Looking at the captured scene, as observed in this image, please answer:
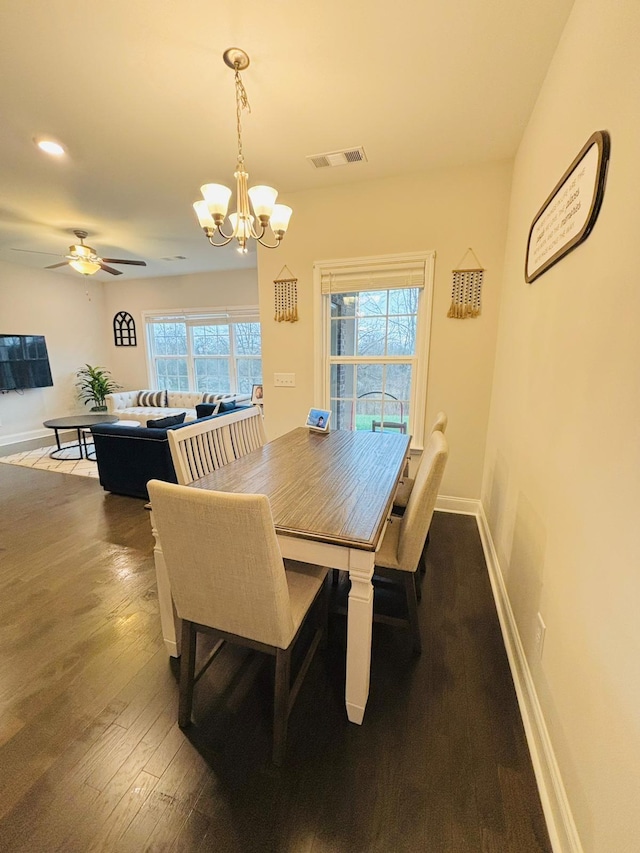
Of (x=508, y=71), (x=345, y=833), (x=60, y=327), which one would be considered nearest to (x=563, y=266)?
(x=508, y=71)

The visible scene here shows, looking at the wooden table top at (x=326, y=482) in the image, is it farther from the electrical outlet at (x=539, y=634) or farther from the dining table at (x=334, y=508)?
the electrical outlet at (x=539, y=634)

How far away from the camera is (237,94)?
1.94m

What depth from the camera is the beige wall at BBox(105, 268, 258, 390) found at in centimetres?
620

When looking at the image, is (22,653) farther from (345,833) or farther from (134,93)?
(134,93)

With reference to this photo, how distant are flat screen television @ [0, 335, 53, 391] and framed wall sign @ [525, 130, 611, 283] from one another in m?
7.11

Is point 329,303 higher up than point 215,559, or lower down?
higher up

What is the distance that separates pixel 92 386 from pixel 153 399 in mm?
1408

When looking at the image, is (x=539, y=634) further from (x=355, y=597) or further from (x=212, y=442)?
(x=212, y=442)

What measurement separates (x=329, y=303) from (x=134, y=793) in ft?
10.6

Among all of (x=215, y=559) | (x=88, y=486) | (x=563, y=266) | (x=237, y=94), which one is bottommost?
(x=88, y=486)

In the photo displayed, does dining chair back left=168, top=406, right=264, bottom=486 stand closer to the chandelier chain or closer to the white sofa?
the chandelier chain

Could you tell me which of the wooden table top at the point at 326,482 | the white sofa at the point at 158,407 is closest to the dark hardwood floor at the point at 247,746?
the wooden table top at the point at 326,482

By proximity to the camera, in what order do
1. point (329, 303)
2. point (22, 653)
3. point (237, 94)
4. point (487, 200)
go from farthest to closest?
point (329, 303) < point (487, 200) < point (237, 94) < point (22, 653)

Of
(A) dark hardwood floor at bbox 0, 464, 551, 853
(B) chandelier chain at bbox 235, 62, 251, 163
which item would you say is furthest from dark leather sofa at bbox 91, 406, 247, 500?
(B) chandelier chain at bbox 235, 62, 251, 163
